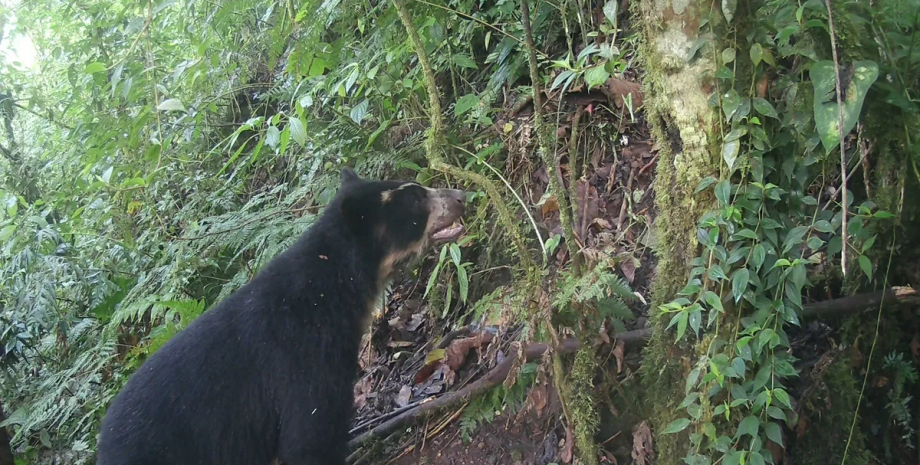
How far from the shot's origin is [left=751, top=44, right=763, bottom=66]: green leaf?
2442 mm

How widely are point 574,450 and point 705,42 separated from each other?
6.56 feet

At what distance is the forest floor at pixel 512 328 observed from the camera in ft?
12.5

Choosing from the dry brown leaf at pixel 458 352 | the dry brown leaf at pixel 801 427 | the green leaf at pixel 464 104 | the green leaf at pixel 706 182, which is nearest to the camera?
the green leaf at pixel 706 182

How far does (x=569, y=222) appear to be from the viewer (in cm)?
→ 326

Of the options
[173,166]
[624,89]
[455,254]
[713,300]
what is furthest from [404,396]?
[173,166]

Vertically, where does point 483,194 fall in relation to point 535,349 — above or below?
above

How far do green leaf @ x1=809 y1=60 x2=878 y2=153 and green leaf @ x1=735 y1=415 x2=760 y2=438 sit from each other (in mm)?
946

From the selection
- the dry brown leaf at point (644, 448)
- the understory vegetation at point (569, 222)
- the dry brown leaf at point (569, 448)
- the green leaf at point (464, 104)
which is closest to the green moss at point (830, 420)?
the understory vegetation at point (569, 222)

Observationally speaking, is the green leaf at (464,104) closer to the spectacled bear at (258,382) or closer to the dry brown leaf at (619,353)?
the spectacled bear at (258,382)

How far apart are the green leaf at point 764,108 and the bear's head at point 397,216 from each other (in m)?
2.28

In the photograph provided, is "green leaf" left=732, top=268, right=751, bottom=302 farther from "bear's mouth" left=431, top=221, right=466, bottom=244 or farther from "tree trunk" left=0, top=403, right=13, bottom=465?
"tree trunk" left=0, top=403, right=13, bottom=465

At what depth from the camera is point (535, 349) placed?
3611 millimetres

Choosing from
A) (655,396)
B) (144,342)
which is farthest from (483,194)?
(144,342)

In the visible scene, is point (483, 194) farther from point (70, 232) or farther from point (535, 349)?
point (70, 232)
